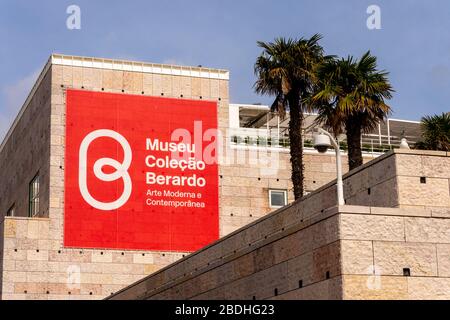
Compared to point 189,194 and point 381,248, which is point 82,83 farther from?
point 381,248

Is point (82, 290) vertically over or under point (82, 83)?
under

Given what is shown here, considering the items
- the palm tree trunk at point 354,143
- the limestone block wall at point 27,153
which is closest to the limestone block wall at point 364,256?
the palm tree trunk at point 354,143

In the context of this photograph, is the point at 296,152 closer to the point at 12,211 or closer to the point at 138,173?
the point at 138,173

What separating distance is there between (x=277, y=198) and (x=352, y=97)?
18597 mm

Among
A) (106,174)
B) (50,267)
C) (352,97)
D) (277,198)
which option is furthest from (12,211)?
(352,97)

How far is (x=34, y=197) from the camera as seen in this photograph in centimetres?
6038

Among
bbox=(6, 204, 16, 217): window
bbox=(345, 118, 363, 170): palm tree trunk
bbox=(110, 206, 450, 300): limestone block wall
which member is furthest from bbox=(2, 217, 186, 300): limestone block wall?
bbox=(110, 206, 450, 300): limestone block wall

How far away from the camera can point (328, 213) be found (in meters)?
27.2

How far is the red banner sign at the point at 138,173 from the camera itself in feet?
185

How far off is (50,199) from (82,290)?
5392 millimetres

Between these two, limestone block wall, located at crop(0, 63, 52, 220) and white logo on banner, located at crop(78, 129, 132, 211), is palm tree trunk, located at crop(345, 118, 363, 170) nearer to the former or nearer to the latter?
white logo on banner, located at crop(78, 129, 132, 211)

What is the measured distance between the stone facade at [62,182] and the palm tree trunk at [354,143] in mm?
17213
